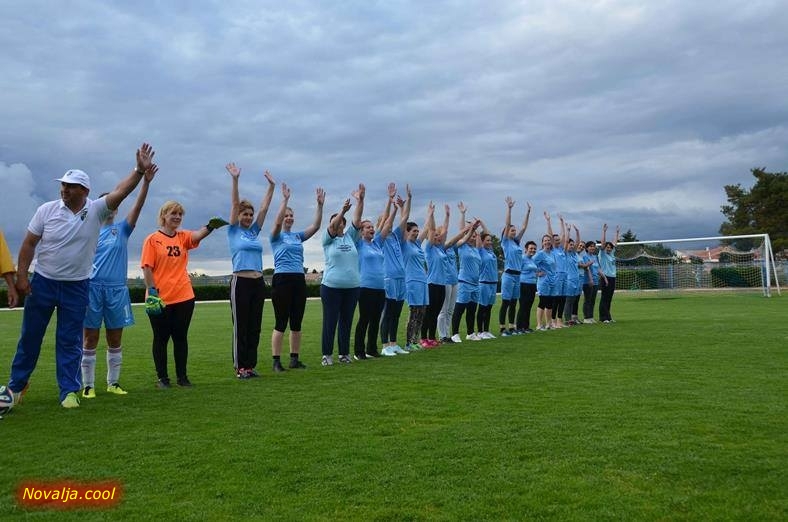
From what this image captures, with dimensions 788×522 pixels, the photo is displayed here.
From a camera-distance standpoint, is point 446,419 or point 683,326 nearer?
point 446,419

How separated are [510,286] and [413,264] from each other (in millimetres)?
3471

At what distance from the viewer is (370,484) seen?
12.6 ft

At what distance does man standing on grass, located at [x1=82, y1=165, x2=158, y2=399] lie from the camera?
6953 millimetres

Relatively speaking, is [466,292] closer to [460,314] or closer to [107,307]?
[460,314]

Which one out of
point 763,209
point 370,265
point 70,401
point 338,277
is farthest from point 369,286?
point 763,209

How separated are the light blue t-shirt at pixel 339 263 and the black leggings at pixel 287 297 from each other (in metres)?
0.53

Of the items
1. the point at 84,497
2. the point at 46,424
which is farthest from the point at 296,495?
the point at 46,424

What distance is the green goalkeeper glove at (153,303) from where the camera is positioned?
701 centimetres

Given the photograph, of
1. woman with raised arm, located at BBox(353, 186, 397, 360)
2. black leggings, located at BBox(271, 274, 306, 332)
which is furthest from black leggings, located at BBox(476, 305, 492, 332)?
black leggings, located at BBox(271, 274, 306, 332)

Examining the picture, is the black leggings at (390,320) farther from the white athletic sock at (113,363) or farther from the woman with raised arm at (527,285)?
the white athletic sock at (113,363)

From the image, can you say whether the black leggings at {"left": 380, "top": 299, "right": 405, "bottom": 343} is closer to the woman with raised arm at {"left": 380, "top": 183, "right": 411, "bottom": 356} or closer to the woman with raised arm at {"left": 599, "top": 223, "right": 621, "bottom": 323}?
the woman with raised arm at {"left": 380, "top": 183, "right": 411, "bottom": 356}

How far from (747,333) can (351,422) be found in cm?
959

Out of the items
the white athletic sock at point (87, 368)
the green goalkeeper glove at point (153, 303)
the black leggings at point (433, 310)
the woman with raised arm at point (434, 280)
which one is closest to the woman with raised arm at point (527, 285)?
the woman with raised arm at point (434, 280)

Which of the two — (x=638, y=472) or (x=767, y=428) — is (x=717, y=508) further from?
(x=767, y=428)
